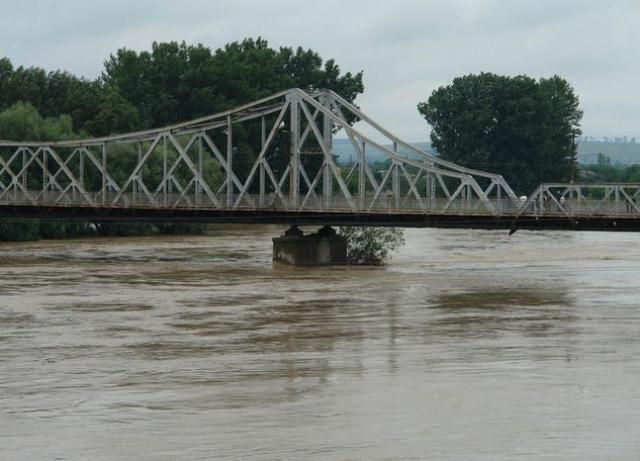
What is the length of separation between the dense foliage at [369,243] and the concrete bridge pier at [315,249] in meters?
1.09

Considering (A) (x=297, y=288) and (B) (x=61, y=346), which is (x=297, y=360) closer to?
(B) (x=61, y=346)

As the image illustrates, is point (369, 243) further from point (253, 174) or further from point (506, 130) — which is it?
point (506, 130)

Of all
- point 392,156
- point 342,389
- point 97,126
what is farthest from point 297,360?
point 97,126

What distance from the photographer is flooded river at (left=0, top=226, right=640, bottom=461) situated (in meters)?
31.4

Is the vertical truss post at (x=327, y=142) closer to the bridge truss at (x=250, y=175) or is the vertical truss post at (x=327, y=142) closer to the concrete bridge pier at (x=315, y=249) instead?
the bridge truss at (x=250, y=175)

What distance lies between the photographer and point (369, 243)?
85.9m

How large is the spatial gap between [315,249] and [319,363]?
42039 millimetres

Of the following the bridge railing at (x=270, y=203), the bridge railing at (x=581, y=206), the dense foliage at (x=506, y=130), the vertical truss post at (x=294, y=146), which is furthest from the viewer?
the dense foliage at (x=506, y=130)

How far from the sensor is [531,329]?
5059cm

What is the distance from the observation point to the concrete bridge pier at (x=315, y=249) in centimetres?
8375

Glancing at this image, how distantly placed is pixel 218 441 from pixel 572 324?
2328cm

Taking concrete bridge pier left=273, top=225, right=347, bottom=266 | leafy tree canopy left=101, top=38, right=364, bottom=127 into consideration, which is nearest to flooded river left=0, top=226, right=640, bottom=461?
concrete bridge pier left=273, top=225, right=347, bottom=266

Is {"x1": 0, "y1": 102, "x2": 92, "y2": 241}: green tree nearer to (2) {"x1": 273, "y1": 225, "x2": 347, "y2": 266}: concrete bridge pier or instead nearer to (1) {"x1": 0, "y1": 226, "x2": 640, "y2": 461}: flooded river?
(2) {"x1": 273, "y1": 225, "x2": 347, "y2": 266}: concrete bridge pier

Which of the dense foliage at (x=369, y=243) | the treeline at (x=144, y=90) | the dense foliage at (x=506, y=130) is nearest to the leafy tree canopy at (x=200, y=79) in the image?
the treeline at (x=144, y=90)
